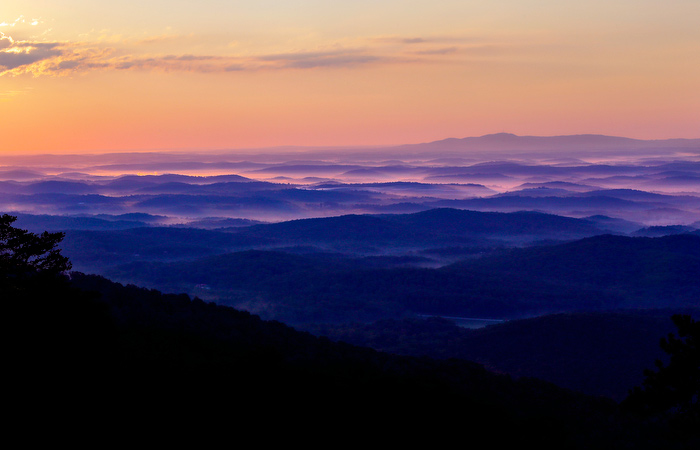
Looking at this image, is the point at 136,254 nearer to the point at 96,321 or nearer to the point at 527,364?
the point at 527,364

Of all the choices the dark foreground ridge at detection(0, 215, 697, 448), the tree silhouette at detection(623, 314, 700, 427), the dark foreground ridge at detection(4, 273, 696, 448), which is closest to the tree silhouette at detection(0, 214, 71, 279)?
the dark foreground ridge at detection(0, 215, 697, 448)

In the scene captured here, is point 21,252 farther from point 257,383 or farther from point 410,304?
point 410,304

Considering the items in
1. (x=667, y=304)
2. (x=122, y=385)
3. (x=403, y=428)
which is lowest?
Answer: (x=667, y=304)

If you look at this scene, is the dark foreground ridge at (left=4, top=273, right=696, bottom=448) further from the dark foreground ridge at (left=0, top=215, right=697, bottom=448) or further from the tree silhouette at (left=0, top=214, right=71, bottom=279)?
the tree silhouette at (left=0, top=214, right=71, bottom=279)

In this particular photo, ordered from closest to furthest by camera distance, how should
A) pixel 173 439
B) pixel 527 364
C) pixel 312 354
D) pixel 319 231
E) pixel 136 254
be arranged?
pixel 173 439, pixel 312 354, pixel 527 364, pixel 136 254, pixel 319 231

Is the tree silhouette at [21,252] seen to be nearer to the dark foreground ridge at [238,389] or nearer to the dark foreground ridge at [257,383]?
the dark foreground ridge at [238,389]

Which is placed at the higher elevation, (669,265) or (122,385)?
(122,385)

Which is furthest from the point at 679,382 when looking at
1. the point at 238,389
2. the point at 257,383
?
the point at 238,389

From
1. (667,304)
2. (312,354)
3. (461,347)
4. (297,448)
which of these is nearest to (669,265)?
(667,304)
